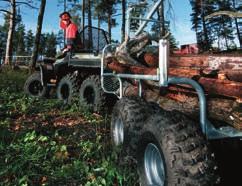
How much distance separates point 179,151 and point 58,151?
2.72m

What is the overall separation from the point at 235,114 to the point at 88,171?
213 cm

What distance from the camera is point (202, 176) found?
3621 millimetres

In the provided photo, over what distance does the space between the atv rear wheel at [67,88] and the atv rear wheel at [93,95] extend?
57 centimetres

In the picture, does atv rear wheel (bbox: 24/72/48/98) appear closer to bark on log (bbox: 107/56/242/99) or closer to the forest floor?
the forest floor

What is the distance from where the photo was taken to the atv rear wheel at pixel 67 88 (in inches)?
428

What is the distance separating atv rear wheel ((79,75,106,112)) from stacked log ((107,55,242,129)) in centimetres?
341

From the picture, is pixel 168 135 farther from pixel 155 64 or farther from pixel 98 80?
pixel 98 80

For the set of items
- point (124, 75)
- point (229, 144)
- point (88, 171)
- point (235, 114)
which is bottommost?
point (88, 171)

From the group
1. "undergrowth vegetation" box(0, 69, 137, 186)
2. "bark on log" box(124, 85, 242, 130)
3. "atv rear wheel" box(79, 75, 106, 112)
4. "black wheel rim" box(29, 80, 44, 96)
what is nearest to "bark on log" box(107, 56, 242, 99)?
"bark on log" box(124, 85, 242, 130)

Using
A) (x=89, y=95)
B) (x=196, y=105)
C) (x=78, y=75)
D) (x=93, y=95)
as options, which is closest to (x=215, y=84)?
(x=196, y=105)

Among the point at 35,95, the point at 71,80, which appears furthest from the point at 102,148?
the point at 35,95

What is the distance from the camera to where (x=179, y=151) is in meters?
3.76

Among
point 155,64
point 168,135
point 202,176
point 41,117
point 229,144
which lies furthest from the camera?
point 41,117

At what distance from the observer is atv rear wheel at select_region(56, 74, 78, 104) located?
1088 centimetres
